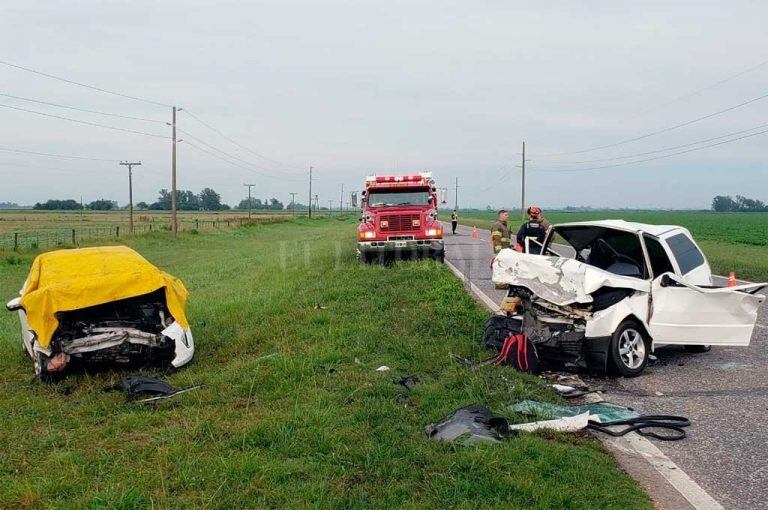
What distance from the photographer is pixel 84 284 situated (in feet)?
23.4

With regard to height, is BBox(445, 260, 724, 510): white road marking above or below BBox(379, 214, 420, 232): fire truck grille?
below

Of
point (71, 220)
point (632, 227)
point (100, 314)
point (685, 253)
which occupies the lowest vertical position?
point (71, 220)

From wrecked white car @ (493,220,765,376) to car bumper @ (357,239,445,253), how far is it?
967cm

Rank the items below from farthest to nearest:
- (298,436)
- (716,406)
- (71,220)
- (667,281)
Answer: (71,220) → (667,281) → (716,406) → (298,436)

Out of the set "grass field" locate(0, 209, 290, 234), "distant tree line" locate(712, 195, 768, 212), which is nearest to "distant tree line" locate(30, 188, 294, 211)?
"grass field" locate(0, 209, 290, 234)

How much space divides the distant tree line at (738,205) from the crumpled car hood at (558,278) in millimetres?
188675

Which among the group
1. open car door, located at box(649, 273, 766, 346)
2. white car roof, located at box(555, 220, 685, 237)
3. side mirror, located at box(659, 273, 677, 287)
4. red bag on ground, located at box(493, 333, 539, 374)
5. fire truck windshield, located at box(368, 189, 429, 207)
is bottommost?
red bag on ground, located at box(493, 333, 539, 374)

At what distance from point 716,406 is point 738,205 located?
7517 inches

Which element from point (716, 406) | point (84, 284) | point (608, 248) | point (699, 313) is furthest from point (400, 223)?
point (716, 406)

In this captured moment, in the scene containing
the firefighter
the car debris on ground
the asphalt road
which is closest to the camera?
the asphalt road

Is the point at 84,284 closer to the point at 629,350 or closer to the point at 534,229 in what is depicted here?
the point at 629,350

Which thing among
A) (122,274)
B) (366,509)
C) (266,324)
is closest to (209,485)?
(366,509)

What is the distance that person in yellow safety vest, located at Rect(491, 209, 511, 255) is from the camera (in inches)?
498

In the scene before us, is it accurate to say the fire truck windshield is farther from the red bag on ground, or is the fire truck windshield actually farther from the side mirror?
the red bag on ground
